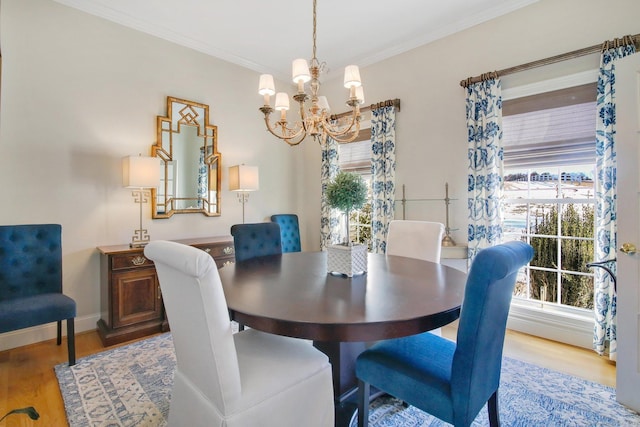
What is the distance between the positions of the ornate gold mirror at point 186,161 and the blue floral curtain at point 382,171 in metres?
1.87

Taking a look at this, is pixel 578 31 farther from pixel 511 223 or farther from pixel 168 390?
pixel 168 390

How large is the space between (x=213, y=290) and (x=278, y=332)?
296 mm

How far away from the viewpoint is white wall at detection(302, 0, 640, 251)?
8.17ft

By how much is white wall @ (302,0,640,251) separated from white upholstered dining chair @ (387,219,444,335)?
78cm

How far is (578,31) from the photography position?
8.25 feet

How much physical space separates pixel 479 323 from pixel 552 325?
7.09 ft

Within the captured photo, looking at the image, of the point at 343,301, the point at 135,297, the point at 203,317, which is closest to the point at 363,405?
the point at 343,301

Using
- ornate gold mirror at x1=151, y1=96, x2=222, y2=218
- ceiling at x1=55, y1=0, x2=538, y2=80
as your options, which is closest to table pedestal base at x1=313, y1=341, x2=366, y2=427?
ornate gold mirror at x1=151, y1=96, x2=222, y2=218

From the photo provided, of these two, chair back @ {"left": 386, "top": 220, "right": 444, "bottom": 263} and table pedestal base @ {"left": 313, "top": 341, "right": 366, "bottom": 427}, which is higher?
chair back @ {"left": 386, "top": 220, "right": 444, "bottom": 263}

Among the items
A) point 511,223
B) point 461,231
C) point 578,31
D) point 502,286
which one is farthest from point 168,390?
point 578,31

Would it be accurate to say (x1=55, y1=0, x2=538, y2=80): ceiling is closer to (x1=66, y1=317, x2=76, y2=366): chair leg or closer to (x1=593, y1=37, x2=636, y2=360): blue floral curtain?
(x1=593, y1=37, x2=636, y2=360): blue floral curtain

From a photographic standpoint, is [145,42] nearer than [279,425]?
No

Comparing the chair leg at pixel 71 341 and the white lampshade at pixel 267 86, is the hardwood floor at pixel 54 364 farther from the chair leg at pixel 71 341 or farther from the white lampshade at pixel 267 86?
the white lampshade at pixel 267 86

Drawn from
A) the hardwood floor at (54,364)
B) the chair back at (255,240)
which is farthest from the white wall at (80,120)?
the chair back at (255,240)
